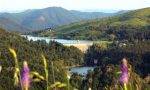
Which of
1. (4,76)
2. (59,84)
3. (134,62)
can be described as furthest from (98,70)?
(59,84)

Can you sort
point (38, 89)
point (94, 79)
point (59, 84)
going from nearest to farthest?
point (59, 84), point (38, 89), point (94, 79)

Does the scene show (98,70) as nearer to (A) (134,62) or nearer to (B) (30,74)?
(A) (134,62)

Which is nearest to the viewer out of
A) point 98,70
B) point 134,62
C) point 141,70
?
point 98,70

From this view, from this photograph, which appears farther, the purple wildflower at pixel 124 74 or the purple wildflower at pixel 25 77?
the purple wildflower at pixel 124 74

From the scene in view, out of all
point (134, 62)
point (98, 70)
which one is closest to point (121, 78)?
point (98, 70)

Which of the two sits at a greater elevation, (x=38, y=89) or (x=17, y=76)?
(x=17, y=76)

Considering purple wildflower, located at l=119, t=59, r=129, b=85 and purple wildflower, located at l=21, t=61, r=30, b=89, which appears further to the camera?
purple wildflower, located at l=119, t=59, r=129, b=85

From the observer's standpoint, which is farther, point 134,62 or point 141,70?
point 134,62

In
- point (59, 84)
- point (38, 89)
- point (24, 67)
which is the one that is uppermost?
point (24, 67)

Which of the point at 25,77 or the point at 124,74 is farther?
the point at 124,74

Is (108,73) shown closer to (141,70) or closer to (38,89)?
(38,89)
